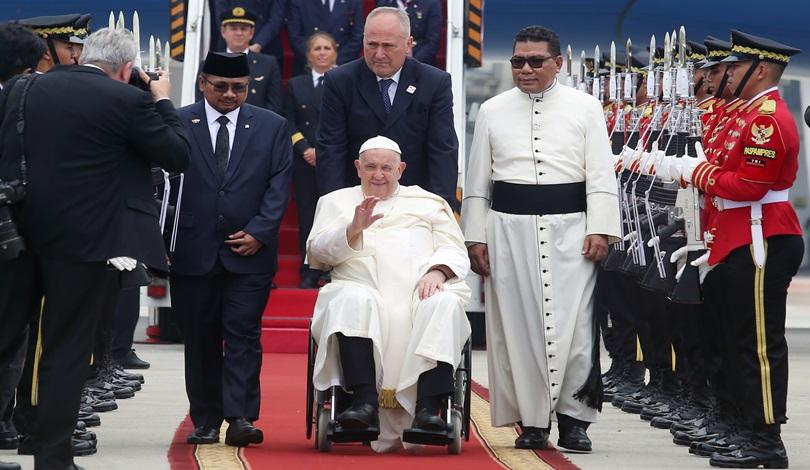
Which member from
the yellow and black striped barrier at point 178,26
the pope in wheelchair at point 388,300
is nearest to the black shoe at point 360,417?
the pope in wheelchair at point 388,300

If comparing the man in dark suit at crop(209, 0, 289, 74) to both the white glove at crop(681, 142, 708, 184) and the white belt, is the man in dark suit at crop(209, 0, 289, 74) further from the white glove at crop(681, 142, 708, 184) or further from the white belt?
the white belt

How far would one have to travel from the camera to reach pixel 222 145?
7711 millimetres

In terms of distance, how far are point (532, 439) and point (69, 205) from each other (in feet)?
7.89

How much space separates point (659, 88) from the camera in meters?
9.80

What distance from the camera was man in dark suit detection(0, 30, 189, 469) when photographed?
6.31 meters

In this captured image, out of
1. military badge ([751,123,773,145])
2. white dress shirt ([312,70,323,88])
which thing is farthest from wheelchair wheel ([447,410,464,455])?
white dress shirt ([312,70,323,88])

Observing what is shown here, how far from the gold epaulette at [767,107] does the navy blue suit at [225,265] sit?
2042mm

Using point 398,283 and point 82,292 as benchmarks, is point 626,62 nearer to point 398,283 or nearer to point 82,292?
point 398,283

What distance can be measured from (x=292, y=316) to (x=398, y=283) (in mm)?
5231

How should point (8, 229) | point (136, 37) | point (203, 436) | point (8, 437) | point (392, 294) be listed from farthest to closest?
point (136, 37), point (203, 436), point (392, 294), point (8, 437), point (8, 229)

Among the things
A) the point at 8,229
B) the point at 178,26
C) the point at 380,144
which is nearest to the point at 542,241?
the point at 380,144

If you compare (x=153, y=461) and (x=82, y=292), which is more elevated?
(x=82, y=292)

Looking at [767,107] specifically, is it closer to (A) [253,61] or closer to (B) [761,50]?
(B) [761,50]

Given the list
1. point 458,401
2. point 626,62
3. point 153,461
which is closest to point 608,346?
point 626,62
